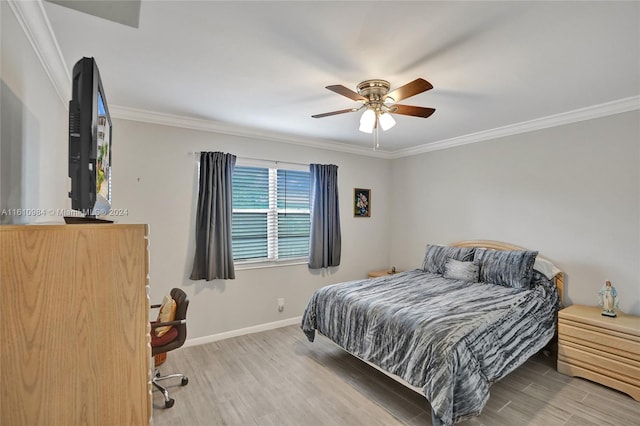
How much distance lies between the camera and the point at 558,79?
244cm

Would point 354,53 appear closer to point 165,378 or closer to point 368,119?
point 368,119

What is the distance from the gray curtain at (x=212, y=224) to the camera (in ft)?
11.5

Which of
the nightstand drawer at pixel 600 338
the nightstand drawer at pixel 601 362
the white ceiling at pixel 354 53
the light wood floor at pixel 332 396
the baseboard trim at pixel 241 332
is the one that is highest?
the white ceiling at pixel 354 53

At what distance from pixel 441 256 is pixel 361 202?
1.49 metres

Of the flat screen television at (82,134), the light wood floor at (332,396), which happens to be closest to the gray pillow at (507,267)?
the light wood floor at (332,396)

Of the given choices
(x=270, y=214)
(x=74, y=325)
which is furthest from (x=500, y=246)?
(x=74, y=325)

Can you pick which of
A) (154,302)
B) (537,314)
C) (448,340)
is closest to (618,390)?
(537,314)

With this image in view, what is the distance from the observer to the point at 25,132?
1615 millimetres

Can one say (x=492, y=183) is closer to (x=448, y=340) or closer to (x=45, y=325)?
(x=448, y=340)

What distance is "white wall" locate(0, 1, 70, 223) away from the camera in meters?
1.38

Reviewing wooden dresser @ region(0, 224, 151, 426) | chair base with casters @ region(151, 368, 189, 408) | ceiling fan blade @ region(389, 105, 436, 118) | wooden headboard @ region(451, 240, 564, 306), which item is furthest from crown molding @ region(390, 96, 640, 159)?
chair base with casters @ region(151, 368, 189, 408)

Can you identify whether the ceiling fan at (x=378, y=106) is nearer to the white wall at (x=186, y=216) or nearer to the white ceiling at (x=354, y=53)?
the white ceiling at (x=354, y=53)

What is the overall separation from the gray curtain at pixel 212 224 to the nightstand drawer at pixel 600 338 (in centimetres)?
338

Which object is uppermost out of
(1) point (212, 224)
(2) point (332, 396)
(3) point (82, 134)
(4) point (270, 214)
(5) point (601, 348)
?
(3) point (82, 134)
